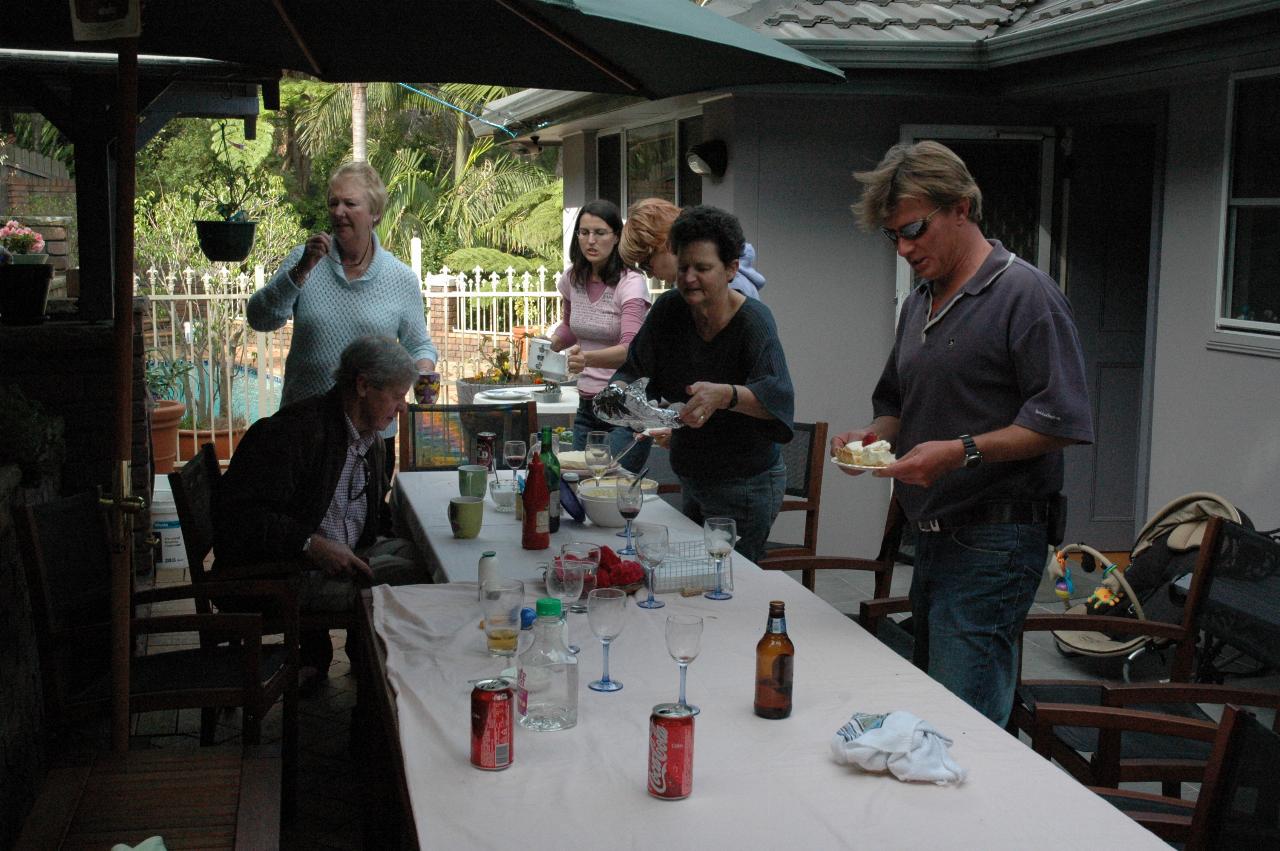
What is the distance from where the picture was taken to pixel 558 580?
2926mm

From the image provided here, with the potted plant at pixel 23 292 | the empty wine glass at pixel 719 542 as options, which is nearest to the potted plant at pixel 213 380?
the potted plant at pixel 23 292

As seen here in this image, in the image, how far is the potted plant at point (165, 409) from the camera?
8594mm

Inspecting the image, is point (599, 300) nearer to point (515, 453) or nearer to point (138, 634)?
point (515, 453)

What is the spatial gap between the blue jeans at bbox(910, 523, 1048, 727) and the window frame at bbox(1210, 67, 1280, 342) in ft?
11.0

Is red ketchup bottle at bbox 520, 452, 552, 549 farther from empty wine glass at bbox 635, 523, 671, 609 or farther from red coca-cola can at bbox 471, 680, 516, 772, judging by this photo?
red coca-cola can at bbox 471, 680, 516, 772

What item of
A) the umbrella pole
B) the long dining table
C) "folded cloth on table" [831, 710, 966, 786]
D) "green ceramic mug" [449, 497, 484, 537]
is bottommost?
the long dining table

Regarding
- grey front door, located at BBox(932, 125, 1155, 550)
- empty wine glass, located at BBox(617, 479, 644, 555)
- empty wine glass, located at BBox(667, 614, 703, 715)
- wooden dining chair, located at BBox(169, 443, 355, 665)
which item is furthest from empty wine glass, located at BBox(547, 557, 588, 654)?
grey front door, located at BBox(932, 125, 1155, 550)

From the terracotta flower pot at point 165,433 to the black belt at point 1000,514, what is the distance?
682cm

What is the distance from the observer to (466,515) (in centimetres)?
389

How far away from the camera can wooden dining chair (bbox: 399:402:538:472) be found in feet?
17.5

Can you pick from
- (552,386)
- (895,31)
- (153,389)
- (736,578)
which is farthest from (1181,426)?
(153,389)

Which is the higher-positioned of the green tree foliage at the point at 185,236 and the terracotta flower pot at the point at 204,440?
the green tree foliage at the point at 185,236

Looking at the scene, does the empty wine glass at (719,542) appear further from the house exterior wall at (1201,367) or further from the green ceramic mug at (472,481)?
the house exterior wall at (1201,367)

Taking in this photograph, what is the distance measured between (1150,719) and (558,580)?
1.31 metres
